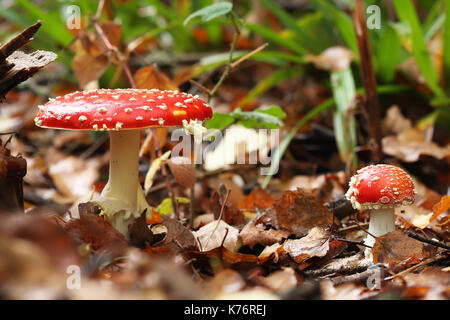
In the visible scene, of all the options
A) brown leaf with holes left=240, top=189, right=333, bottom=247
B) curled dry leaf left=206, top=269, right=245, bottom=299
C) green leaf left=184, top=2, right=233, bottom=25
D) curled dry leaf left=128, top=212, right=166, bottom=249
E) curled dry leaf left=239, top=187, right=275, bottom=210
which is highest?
green leaf left=184, top=2, right=233, bottom=25

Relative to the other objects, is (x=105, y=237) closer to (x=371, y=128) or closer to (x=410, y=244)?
(x=410, y=244)

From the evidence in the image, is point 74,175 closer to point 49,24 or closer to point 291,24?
point 49,24

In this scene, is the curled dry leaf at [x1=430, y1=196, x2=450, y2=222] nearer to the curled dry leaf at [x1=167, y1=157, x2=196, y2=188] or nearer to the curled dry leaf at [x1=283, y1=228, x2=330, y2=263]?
the curled dry leaf at [x1=283, y1=228, x2=330, y2=263]

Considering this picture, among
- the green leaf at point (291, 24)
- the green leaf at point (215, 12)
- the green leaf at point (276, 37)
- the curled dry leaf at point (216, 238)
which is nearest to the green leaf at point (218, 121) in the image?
the green leaf at point (215, 12)

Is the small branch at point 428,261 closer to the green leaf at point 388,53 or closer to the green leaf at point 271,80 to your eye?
the green leaf at point 388,53

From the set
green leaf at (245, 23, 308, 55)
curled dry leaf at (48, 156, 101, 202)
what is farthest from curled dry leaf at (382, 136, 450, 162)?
curled dry leaf at (48, 156, 101, 202)
